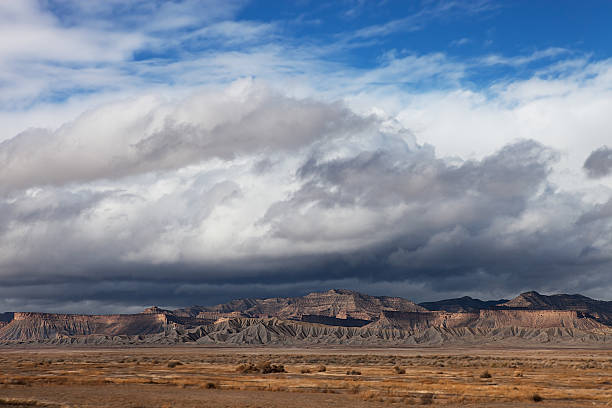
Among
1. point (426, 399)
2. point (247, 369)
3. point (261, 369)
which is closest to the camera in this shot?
point (426, 399)

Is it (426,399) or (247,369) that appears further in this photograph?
(247,369)

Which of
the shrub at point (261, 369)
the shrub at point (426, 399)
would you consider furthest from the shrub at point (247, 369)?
the shrub at point (426, 399)

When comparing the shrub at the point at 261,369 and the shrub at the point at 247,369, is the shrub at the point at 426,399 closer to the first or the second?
the shrub at the point at 261,369

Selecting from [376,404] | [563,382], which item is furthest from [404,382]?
[376,404]

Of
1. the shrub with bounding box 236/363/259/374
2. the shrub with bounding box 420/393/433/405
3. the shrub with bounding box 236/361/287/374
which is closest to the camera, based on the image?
the shrub with bounding box 420/393/433/405

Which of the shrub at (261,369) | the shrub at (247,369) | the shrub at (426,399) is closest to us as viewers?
the shrub at (426,399)

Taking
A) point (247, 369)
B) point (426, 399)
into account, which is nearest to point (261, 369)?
point (247, 369)

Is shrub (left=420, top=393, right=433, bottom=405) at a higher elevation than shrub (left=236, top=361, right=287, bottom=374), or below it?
below

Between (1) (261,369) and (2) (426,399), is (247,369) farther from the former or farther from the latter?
(2) (426,399)

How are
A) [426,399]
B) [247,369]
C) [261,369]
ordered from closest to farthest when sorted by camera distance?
1. [426,399]
2. [261,369]
3. [247,369]

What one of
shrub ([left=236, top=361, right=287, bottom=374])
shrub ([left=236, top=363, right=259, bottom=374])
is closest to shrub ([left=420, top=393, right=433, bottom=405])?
shrub ([left=236, top=361, right=287, bottom=374])

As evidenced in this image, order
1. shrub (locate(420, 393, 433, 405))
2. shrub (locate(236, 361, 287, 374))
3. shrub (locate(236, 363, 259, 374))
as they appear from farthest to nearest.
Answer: shrub (locate(236, 363, 259, 374)) → shrub (locate(236, 361, 287, 374)) → shrub (locate(420, 393, 433, 405))

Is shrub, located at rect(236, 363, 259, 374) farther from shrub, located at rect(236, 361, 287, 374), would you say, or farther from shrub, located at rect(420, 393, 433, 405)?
shrub, located at rect(420, 393, 433, 405)

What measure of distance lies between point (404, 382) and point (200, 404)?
2726 centimetres
